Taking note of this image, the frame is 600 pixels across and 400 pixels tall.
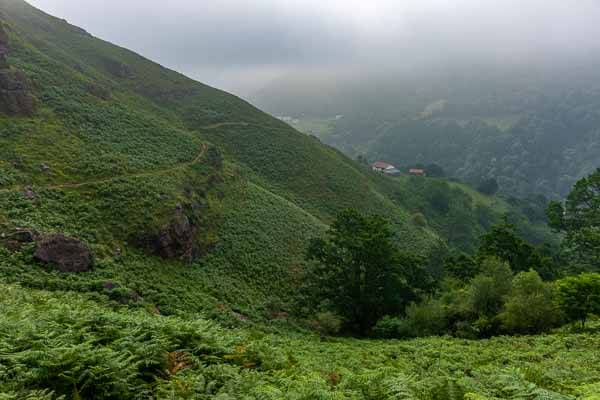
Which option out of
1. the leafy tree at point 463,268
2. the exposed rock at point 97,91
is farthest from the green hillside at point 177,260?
the leafy tree at point 463,268

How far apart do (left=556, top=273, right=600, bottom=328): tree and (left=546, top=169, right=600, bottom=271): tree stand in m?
26.8

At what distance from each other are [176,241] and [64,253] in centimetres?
977

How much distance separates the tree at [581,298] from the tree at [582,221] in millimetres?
26777

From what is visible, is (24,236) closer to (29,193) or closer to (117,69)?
(29,193)

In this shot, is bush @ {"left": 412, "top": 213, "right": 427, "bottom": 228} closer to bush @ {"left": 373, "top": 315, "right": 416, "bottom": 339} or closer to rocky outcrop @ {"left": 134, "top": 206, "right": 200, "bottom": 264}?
bush @ {"left": 373, "top": 315, "right": 416, "bottom": 339}

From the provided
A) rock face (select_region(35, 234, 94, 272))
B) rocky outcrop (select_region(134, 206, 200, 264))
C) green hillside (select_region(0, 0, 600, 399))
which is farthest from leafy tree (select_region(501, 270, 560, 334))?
rock face (select_region(35, 234, 94, 272))

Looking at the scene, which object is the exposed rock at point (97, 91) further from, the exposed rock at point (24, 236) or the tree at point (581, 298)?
the tree at point (581, 298)

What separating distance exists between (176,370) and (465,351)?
523 inches

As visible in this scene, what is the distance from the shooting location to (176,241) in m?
30.8

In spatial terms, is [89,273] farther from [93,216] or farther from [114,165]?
[114,165]

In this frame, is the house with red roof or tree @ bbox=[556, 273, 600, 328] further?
the house with red roof

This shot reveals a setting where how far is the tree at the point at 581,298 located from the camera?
62.2 feet

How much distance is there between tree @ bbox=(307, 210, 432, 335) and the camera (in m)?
30.2

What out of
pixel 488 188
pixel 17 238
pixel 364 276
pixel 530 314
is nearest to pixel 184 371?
pixel 17 238
